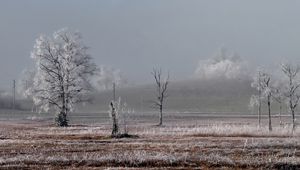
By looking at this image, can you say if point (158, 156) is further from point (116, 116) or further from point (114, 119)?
point (116, 116)

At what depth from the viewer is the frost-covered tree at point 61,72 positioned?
94.2 metres

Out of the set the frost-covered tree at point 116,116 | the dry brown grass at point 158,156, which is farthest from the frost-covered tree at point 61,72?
the dry brown grass at point 158,156

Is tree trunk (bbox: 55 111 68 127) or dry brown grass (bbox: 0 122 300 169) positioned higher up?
tree trunk (bbox: 55 111 68 127)

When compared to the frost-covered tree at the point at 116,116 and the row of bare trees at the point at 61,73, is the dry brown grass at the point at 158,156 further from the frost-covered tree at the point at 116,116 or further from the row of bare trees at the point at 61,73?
the row of bare trees at the point at 61,73

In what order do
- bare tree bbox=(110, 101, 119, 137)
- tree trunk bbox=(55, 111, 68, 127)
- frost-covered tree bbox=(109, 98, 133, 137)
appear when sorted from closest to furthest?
bare tree bbox=(110, 101, 119, 137) < frost-covered tree bbox=(109, 98, 133, 137) < tree trunk bbox=(55, 111, 68, 127)

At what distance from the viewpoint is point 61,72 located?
311 feet

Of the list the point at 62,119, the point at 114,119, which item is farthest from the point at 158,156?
the point at 62,119

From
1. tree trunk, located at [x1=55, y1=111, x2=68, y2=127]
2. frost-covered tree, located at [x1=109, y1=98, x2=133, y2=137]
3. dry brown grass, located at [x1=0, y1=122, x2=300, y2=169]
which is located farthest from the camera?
tree trunk, located at [x1=55, y1=111, x2=68, y2=127]

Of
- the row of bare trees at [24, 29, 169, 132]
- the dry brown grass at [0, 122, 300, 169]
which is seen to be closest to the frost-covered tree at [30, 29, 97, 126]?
the row of bare trees at [24, 29, 169, 132]

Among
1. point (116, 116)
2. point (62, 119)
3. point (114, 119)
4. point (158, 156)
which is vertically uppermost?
point (116, 116)

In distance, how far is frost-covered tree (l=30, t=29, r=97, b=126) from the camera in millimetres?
94188

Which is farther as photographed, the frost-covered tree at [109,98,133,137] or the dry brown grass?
the frost-covered tree at [109,98,133,137]

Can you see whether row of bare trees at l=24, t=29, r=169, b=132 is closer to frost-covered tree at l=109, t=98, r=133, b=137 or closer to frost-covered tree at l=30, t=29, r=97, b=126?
frost-covered tree at l=30, t=29, r=97, b=126

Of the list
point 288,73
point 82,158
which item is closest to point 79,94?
point 288,73
